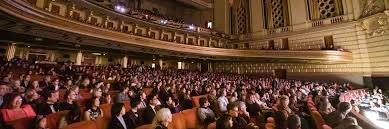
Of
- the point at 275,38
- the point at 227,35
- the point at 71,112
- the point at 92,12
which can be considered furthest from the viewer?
the point at 227,35

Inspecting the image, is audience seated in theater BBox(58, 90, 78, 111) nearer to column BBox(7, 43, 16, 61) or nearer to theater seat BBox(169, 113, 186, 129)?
theater seat BBox(169, 113, 186, 129)

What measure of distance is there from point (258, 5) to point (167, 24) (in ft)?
19.3

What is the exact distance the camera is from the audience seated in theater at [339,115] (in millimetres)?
2252

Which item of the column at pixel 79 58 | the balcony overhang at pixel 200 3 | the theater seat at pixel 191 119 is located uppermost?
the balcony overhang at pixel 200 3

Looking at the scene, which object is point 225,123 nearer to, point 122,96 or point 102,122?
point 102,122

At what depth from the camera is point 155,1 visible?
17828 millimetres

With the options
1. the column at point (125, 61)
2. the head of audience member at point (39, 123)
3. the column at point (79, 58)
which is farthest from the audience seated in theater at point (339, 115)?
the column at point (125, 61)

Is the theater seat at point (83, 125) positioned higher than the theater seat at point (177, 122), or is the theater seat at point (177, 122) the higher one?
the theater seat at point (83, 125)

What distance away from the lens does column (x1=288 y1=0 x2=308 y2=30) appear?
40.7ft

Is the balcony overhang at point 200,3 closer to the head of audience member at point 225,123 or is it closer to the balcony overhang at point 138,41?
the balcony overhang at point 138,41

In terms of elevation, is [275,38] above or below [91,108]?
above

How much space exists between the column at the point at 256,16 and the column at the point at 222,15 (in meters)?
1.94

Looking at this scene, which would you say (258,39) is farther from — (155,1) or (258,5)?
(155,1)

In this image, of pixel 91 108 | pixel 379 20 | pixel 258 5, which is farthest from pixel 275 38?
pixel 91 108
